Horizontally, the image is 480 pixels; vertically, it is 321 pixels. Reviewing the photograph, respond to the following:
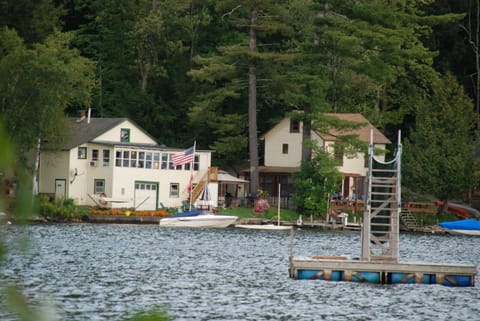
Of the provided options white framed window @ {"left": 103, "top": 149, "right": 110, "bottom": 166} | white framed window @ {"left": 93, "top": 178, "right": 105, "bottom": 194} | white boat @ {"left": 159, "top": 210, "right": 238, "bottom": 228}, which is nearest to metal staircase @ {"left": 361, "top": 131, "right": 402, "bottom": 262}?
white boat @ {"left": 159, "top": 210, "right": 238, "bottom": 228}

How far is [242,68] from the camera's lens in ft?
259

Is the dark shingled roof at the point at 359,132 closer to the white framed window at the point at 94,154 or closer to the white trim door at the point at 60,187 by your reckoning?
the white framed window at the point at 94,154

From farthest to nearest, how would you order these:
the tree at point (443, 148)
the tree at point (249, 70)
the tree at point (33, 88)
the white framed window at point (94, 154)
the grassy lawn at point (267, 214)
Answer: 1. the white framed window at point (94, 154)
2. the tree at point (249, 70)
3. the tree at point (443, 148)
4. the grassy lawn at point (267, 214)
5. the tree at point (33, 88)

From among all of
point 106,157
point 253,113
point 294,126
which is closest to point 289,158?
point 294,126

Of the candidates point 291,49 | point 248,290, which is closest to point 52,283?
point 248,290

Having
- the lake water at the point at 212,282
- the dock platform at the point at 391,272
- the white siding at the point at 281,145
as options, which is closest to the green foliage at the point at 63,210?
the lake water at the point at 212,282

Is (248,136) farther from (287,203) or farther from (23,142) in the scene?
(23,142)

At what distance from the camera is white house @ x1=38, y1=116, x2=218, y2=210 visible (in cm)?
7481

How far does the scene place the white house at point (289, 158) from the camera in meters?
81.0

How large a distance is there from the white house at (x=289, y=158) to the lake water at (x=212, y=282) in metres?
19.9

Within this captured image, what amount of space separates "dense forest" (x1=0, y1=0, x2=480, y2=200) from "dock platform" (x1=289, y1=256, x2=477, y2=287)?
112 ft

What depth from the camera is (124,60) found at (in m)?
85.9

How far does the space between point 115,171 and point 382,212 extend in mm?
40920

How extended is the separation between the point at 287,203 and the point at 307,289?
143 ft
